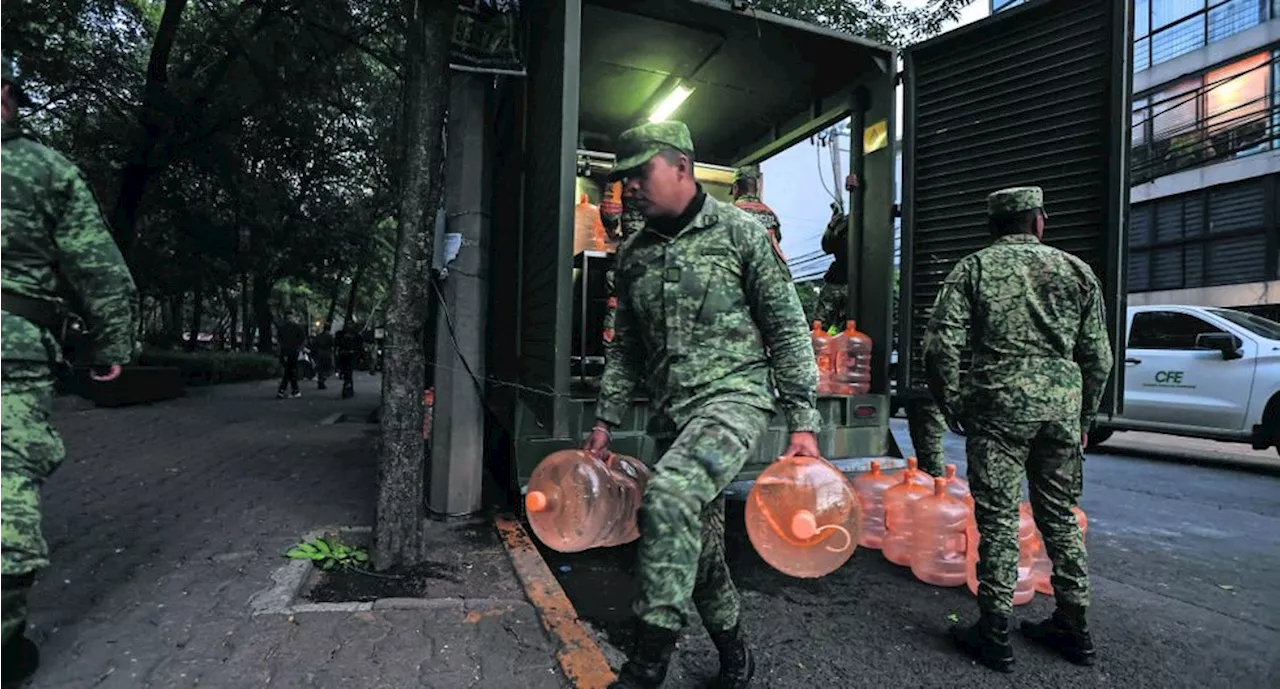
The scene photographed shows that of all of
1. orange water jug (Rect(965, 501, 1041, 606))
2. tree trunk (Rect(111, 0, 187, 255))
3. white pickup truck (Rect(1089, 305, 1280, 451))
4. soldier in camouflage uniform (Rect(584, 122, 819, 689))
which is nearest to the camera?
soldier in camouflage uniform (Rect(584, 122, 819, 689))

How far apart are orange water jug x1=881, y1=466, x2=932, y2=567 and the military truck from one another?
470mm

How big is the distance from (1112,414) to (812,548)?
244cm

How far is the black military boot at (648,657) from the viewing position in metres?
2.12

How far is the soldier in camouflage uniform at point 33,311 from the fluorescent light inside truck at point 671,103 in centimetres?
418

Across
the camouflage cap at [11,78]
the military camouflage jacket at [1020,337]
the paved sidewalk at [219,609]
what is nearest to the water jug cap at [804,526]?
the paved sidewalk at [219,609]

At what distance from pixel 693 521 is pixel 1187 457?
9587mm

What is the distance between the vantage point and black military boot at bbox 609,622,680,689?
6.97 feet

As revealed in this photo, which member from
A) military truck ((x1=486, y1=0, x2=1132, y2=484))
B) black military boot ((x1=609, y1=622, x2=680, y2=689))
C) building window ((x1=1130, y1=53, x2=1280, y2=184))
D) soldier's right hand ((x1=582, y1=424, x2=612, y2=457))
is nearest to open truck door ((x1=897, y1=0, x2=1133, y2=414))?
military truck ((x1=486, y1=0, x2=1132, y2=484))

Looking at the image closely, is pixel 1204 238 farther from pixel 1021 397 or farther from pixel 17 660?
pixel 17 660

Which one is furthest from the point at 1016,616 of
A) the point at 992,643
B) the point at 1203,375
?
the point at 1203,375

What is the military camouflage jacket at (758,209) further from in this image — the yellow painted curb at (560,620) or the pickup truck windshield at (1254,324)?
the pickup truck windshield at (1254,324)

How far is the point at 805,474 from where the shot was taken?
2398 millimetres

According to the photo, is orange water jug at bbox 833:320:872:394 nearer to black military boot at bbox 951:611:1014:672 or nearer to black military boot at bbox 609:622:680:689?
black military boot at bbox 951:611:1014:672

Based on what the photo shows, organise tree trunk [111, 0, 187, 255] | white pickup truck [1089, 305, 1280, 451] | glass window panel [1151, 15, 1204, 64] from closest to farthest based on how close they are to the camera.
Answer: white pickup truck [1089, 305, 1280, 451], tree trunk [111, 0, 187, 255], glass window panel [1151, 15, 1204, 64]
